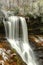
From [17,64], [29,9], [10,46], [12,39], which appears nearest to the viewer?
[17,64]

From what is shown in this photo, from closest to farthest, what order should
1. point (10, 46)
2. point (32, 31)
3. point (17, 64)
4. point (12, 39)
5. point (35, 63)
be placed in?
point (17, 64) < point (35, 63) < point (10, 46) < point (12, 39) < point (32, 31)

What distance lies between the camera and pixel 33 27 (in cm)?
2530

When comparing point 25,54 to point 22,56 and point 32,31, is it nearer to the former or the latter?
point 22,56

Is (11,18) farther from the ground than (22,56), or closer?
farther from the ground

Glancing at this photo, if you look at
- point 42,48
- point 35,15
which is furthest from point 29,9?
point 42,48

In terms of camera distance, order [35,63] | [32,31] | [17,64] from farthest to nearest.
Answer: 1. [32,31]
2. [35,63]
3. [17,64]

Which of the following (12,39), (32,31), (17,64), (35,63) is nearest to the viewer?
(17,64)

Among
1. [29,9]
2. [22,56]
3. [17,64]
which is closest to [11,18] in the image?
[29,9]

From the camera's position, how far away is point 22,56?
19.3m

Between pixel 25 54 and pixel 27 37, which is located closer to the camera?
pixel 25 54

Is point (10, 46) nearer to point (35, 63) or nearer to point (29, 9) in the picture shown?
point (35, 63)

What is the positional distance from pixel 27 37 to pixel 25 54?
420 cm

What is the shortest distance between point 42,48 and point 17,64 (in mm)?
3848

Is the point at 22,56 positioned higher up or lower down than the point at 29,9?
lower down
